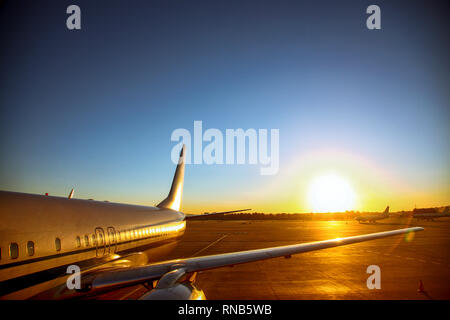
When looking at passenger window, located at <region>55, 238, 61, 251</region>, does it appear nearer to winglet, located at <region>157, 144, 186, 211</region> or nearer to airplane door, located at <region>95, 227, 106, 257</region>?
airplane door, located at <region>95, 227, 106, 257</region>

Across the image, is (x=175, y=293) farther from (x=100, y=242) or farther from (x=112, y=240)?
(x=112, y=240)

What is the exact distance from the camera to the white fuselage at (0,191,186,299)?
6.79 metres

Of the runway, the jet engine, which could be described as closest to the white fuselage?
the runway

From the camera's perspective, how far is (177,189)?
2334cm

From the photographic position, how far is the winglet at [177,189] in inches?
869

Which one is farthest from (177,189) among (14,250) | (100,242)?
(14,250)

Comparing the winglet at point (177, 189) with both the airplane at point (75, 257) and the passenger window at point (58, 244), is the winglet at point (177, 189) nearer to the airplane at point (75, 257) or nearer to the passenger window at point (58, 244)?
the airplane at point (75, 257)

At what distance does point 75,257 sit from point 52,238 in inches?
47.6

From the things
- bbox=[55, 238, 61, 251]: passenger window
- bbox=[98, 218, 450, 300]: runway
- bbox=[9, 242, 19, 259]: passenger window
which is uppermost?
bbox=[9, 242, 19, 259]: passenger window

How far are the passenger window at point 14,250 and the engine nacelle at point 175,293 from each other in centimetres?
356

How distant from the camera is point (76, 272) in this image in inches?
337
